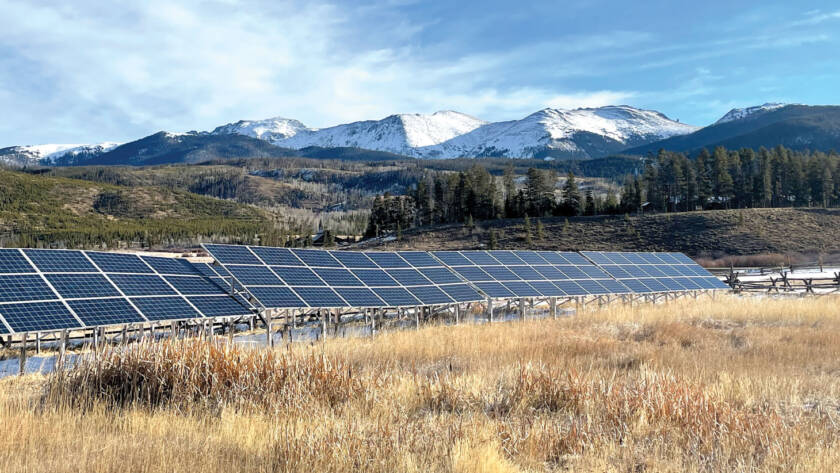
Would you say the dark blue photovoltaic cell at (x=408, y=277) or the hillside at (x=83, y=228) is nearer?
the dark blue photovoltaic cell at (x=408, y=277)

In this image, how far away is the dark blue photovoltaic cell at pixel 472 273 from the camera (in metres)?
29.5

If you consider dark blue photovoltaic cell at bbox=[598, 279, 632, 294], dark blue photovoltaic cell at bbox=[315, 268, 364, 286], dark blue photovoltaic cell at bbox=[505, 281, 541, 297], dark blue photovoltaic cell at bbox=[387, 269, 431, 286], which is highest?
dark blue photovoltaic cell at bbox=[315, 268, 364, 286]

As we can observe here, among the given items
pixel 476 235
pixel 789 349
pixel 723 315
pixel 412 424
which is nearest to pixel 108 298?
pixel 412 424

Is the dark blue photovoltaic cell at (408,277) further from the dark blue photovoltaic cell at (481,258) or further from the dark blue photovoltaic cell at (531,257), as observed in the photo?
the dark blue photovoltaic cell at (531,257)

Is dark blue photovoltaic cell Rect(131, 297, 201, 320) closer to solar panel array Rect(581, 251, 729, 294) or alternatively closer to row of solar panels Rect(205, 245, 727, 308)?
row of solar panels Rect(205, 245, 727, 308)

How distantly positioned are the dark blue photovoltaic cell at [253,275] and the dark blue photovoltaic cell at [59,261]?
4695 millimetres

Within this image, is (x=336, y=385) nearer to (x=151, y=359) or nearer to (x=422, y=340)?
(x=151, y=359)

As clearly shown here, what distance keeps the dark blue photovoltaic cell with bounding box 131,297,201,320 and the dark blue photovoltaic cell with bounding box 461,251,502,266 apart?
16.6 m

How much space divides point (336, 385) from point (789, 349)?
1209 cm

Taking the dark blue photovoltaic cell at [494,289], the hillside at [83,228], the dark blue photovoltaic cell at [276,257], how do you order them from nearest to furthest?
the dark blue photovoltaic cell at [276,257] → the dark blue photovoltaic cell at [494,289] → the hillside at [83,228]

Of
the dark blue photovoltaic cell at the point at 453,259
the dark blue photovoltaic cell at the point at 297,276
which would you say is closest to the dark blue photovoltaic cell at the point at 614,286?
the dark blue photovoltaic cell at the point at 453,259

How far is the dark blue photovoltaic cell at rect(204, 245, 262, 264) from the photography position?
23266 millimetres

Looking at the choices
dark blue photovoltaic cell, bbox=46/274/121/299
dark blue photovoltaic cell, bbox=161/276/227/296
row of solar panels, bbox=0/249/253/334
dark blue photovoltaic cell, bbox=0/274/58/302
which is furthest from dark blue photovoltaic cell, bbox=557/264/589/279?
dark blue photovoltaic cell, bbox=0/274/58/302

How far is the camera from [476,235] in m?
102
